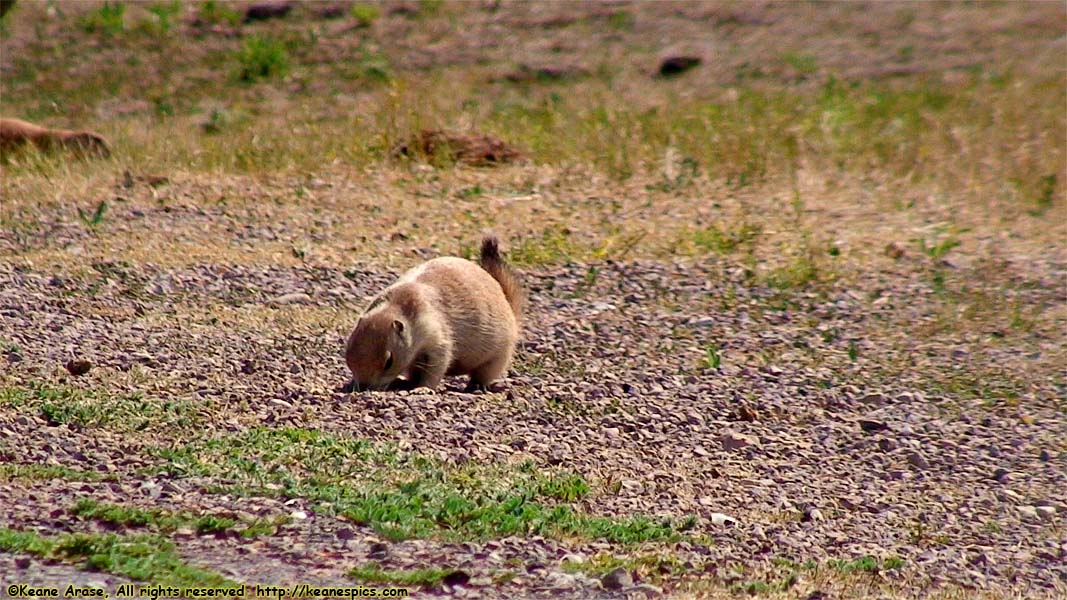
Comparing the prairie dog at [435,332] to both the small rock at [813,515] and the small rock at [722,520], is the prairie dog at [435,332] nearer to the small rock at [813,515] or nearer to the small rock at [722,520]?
the small rock at [722,520]

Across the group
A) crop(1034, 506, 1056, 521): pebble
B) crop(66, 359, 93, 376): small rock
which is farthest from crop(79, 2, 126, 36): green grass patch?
crop(1034, 506, 1056, 521): pebble

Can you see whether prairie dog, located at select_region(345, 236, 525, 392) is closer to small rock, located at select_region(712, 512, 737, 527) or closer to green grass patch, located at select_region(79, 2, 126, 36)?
small rock, located at select_region(712, 512, 737, 527)

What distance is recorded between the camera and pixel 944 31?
20.0 m

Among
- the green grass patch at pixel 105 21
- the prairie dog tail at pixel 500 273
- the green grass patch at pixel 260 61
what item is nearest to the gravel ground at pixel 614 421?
the prairie dog tail at pixel 500 273

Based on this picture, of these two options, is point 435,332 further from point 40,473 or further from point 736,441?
point 40,473

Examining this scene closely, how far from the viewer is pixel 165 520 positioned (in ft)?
16.6

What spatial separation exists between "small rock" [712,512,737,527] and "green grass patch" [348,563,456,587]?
1.24 metres

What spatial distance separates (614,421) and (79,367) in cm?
231

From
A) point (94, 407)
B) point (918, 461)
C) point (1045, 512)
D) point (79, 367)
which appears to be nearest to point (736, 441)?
point (918, 461)

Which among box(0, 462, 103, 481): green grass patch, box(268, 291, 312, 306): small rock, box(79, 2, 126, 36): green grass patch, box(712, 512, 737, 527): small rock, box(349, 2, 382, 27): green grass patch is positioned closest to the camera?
box(0, 462, 103, 481): green grass patch

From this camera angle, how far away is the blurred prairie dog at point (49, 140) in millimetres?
12484

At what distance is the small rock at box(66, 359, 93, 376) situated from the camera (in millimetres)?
6912

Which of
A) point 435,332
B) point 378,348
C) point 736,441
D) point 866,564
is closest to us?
point 866,564

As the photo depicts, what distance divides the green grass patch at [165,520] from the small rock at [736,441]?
234 centimetres
